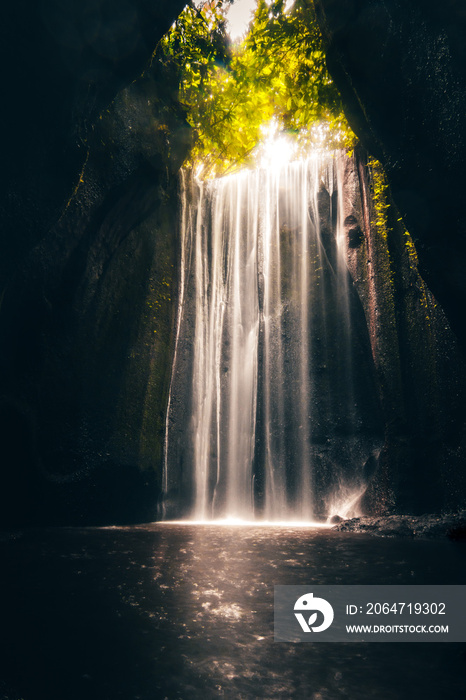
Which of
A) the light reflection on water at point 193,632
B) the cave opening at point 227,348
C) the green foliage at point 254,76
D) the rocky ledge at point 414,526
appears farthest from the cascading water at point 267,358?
the light reflection on water at point 193,632

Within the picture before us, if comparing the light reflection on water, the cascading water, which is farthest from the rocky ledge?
the cascading water

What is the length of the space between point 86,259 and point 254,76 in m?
7.18

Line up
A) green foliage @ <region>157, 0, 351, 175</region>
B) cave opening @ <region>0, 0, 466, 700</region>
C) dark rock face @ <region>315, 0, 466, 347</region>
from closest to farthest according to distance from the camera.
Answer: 1. cave opening @ <region>0, 0, 466, 700</region>
2. dark rock face @ <region>315, 0, 466, 347</region>
3. green foliage @ <region>157, 0, 351, 175</region>

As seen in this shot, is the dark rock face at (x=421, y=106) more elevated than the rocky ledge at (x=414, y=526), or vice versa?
the dark rock face at (x=421, y=106)

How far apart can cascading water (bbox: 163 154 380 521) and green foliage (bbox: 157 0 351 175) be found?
4.25ft

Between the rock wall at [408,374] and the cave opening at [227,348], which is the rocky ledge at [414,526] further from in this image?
the rock wall at [408,374]

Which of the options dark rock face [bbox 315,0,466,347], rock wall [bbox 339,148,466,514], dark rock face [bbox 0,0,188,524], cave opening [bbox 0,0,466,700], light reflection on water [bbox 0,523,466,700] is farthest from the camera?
rock wall [bbox 339,148,466,514]

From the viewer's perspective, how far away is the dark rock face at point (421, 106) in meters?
4.49

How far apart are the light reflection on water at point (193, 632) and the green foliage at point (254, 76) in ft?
32.3

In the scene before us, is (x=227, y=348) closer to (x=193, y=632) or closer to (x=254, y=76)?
(x=254, y=76)

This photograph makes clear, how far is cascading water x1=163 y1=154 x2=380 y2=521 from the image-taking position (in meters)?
9.94

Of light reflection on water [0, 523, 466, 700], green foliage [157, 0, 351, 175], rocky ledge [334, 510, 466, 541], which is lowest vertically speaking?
light reflection on water [0, 523, 466, 700]

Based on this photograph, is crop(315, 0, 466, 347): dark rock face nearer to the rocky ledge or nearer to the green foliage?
the rocky ledge

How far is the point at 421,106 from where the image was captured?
481cm
